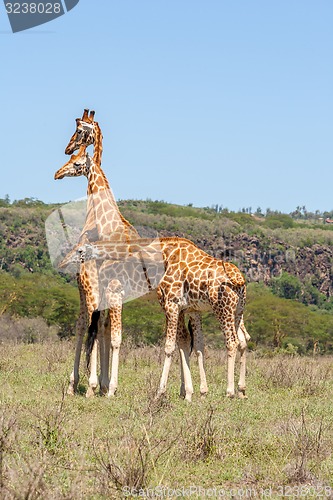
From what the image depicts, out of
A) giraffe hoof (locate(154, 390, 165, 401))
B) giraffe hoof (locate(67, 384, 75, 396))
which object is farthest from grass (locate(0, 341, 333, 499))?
giraffe hoof (locate(67, 384, 75, 396))

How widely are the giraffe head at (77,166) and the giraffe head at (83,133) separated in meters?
0.08

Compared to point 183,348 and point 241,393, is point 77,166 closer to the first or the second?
point 183,348

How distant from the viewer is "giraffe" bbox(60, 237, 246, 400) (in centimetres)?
979

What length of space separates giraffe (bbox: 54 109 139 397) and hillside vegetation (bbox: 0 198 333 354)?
0.79m

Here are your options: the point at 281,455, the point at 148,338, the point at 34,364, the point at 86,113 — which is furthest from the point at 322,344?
the point at 281,455

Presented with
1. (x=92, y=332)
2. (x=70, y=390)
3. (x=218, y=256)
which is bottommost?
(x=70, y=390)

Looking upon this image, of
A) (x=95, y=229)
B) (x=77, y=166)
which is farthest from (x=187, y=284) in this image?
(x=77, y=166)

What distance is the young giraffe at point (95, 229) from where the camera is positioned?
1023 cm

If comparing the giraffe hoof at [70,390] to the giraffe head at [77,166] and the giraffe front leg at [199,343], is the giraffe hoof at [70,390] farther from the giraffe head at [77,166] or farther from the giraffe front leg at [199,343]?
the giraffe head at [77,166]

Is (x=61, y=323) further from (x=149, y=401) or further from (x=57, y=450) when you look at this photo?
(x=57, y=450)

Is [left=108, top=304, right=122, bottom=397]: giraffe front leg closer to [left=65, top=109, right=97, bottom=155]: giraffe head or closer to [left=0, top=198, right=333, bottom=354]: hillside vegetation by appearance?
[left=0, top=198, right=333, bottom=354]: hillside vegetation

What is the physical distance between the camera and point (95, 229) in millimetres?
10883

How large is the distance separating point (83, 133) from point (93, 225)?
1240 millimetres

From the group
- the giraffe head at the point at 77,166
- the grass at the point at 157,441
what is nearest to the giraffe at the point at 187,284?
the grass at the point at 157,441
